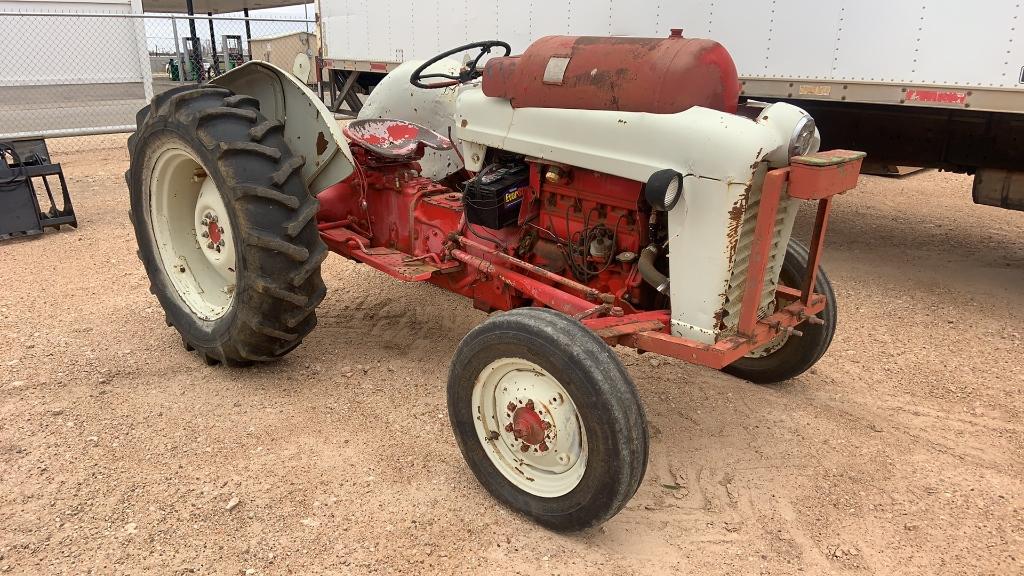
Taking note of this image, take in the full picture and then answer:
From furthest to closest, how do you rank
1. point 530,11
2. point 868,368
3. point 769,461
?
point 530,11, point 868,368, point 769,461

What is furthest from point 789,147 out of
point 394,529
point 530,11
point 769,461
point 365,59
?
point 365,59

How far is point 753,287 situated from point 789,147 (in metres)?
0.49

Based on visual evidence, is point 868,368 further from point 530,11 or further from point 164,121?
point 530,11

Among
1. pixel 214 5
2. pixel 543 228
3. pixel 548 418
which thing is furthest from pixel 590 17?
pixel 214 5

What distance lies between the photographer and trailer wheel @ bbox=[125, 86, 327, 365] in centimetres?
299

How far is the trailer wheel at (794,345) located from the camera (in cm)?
310

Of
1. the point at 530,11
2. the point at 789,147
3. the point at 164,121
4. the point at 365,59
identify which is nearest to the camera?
the point at 789,147

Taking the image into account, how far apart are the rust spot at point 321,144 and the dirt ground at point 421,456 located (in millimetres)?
1096

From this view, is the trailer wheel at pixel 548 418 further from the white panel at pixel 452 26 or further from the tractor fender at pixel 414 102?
the white panel at pixel 452 26

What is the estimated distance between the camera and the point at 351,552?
229 centimetres

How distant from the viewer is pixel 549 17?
6.06 metres

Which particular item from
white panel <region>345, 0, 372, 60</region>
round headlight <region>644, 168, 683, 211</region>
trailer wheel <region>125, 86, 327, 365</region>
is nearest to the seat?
trailer wheel <region>125, 86, 327, 365</region>

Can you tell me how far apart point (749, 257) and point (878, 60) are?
2837 millimetres

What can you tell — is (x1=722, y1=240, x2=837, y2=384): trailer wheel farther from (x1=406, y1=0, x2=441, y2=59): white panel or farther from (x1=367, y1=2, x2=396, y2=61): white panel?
(x1=367, y1=2, x2=396, y2=61): white panel
